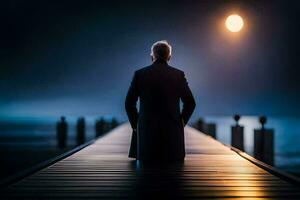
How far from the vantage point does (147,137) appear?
7.18 meters

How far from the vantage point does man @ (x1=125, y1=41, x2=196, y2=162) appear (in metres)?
7.16

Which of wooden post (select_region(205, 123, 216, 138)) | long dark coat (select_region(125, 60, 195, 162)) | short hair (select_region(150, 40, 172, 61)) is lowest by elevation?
wooden post (select_region(205, 123, 216, 138))

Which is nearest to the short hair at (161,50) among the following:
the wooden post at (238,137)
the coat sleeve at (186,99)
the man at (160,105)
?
the man at (160,105)

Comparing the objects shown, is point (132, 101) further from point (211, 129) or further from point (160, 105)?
point (211, 129)

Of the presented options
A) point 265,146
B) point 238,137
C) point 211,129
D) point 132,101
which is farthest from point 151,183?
point 211,129

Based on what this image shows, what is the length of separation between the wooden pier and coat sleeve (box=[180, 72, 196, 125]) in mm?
697

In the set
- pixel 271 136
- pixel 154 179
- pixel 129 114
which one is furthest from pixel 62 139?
pixel 154 179

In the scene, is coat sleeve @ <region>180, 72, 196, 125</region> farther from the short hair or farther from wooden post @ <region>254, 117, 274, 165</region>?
wooden post @ <region>254, 117, 274, 165</region>

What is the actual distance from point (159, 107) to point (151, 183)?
1.87 meters

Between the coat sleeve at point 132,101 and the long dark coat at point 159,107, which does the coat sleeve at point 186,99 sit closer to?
the long dark coat at point 159,107

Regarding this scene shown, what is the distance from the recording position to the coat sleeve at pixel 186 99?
7.27 meters

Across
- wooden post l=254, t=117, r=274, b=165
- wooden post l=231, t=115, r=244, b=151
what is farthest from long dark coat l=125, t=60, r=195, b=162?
wooden post l=231, t=115, r=244, b=151

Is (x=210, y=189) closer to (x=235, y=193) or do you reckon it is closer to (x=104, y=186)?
(x=235, y=193)

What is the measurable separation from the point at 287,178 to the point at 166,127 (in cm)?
197
